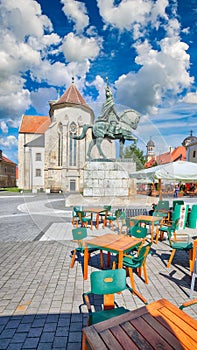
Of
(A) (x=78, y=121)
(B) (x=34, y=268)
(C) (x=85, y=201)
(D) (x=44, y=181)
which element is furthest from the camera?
(C) (x=85, y=201)

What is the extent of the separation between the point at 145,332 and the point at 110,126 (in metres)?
10.5

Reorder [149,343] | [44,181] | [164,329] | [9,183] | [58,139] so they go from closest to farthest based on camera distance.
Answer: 1. [149,343]
2. [164,329]
3. [58,139]
4. [44,181]
5. [9,183]

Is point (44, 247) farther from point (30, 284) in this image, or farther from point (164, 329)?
point (164, 329)

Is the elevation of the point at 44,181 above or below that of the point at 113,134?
below

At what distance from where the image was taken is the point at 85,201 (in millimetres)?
12062

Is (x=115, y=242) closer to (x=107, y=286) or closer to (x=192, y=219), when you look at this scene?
(x=107, y=286)

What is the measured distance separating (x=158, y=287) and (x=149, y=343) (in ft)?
8.12

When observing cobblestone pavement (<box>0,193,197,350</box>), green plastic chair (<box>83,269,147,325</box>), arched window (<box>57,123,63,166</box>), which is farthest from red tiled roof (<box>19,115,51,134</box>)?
green plastic chair (<box>83,269,147,325</box>)

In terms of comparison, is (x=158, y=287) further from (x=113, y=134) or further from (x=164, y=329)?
(x=113, y=134)

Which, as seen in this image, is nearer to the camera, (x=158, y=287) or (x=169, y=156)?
(x=158, y=287)

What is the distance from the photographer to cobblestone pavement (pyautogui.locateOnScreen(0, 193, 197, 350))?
2480 millimetres

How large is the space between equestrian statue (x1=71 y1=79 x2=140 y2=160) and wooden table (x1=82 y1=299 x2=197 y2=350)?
25.0 ft

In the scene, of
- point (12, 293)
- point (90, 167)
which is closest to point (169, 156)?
point (90, 167)

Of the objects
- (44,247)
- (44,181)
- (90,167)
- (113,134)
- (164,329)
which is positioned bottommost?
(44,247)
